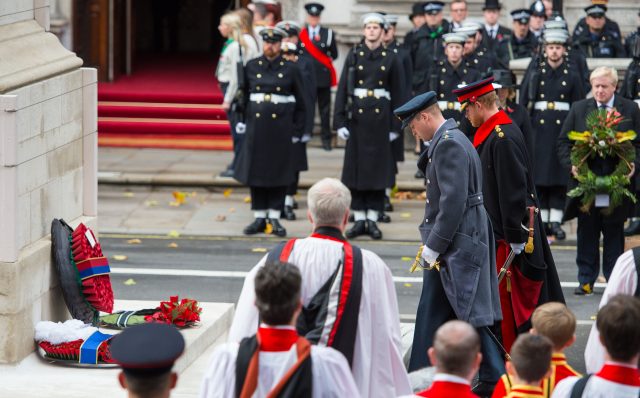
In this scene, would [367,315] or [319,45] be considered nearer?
[367,315]

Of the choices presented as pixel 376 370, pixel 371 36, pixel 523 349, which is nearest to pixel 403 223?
pixel 371 36

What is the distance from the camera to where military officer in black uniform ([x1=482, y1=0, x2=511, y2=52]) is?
1883cm

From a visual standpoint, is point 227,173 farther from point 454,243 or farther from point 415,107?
point 454,243

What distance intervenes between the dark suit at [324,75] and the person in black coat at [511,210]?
10478 mm

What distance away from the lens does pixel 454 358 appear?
5277 millimetres

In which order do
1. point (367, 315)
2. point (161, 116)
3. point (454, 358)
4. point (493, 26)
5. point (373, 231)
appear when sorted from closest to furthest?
1. point (454, 358)
2. point (367, 315)
3. point (373, 231)
4. point (493, 26)
5. point (161, 116)

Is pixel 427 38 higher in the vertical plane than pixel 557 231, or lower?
higher

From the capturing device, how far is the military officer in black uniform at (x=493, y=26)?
741 inches

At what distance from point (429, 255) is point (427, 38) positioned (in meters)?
11.0

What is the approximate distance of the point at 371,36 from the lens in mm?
14578

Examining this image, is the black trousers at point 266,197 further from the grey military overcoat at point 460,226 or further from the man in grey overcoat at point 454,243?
the grey military overcoat at point 460,226

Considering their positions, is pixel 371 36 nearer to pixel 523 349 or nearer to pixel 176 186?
pixel 176 186

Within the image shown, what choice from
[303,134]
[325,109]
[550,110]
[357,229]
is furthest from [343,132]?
[325,109]

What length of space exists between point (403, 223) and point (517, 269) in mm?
6373
